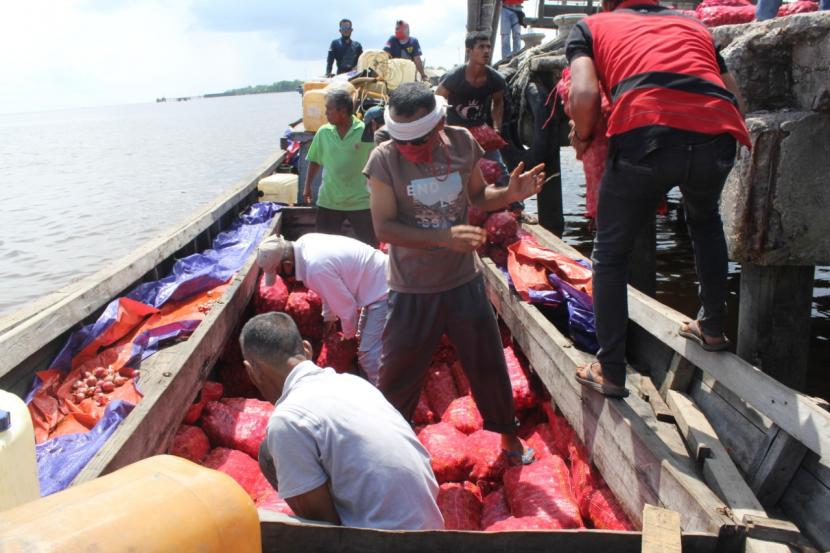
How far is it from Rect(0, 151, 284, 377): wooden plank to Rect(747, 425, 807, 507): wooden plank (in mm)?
3472

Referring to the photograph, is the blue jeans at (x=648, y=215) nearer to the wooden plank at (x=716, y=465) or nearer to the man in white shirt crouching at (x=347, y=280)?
the wooden plank at (x=716, y=465)

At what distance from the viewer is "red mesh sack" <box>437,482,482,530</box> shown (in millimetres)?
2918

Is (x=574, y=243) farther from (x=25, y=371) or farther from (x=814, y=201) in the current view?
(x=25, y=371)

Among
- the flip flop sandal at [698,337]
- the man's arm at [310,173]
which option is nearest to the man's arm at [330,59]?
the man's arm at [310,173]

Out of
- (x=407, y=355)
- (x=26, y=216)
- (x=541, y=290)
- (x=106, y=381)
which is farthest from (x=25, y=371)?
(x=26, y=216)

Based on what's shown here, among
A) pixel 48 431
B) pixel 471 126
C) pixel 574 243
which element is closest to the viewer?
pixel 48 431

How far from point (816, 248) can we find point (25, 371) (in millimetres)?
4119

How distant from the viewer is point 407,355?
3178mm

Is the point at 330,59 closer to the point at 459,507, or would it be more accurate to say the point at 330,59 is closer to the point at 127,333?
the point at 127,333

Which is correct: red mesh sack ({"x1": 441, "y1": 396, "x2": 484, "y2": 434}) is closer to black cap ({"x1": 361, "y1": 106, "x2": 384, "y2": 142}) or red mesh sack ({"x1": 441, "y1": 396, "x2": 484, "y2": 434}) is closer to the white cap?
the white cap

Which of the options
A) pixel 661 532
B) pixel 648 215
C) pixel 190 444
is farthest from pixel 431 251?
pixel 661 532

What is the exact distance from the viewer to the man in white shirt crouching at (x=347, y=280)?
162 inches

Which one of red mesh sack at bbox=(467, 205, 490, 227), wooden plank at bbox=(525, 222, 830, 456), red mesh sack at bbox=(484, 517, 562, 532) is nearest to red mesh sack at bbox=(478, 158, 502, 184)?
red mesh sack at bbox=(467, 205, 490, 227)

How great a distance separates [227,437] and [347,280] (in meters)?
1.22
